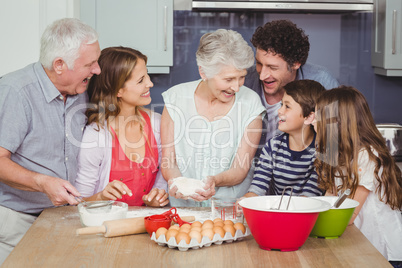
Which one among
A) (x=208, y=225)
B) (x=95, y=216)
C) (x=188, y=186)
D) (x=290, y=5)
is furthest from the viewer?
(x=290, y=5)

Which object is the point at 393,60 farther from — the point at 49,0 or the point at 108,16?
the point at 49,0

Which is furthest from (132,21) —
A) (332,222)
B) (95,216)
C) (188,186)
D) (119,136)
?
(332,222)

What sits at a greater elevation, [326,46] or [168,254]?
[326,46]

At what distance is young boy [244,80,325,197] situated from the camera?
2.19 meters

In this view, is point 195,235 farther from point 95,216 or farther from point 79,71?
point 79,71

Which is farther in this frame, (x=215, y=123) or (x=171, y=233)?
(x=215, y=123)

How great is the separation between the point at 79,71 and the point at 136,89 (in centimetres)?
30

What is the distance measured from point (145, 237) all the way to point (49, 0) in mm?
1690

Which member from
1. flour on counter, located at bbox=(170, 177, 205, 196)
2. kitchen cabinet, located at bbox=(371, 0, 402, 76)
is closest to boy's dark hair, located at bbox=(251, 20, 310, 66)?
flour on counter, located at bbox=(170, 177, 205, 196)

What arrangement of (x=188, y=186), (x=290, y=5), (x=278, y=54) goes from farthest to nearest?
(x=290, y=5) < (x=278, y=54) < (x=188, y=186)

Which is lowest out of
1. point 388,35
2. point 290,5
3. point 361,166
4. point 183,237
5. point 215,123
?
point 183,237

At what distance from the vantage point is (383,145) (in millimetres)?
1936

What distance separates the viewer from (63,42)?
2006 mm

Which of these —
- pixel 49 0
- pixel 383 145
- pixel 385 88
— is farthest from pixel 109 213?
pixel 385 88
